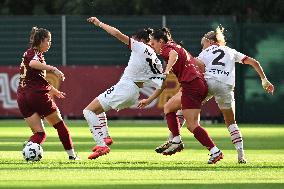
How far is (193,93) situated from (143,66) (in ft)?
3.64

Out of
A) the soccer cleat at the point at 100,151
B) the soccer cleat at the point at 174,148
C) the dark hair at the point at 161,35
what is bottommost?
the soccer cleat at the point at 174,148

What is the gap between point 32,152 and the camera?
59.0 feet

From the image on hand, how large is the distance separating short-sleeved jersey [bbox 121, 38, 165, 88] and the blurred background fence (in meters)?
17.3

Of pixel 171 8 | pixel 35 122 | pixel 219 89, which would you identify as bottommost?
pixel 171 8

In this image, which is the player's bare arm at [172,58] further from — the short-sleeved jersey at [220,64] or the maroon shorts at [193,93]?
the short-sleeved jersey at [220,64]

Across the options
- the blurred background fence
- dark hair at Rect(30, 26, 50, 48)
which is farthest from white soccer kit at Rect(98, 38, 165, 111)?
the blurred background fence

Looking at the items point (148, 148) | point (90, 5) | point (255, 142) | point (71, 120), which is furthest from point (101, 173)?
point (90, 5)

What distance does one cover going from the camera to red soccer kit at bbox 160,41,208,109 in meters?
18.2

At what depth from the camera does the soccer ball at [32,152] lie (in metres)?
18.0

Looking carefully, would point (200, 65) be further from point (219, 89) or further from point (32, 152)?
point (32, 152)

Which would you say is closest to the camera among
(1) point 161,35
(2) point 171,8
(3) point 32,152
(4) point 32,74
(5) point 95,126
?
(3) point 32,152

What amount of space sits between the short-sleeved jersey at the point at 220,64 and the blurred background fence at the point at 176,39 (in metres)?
17.8

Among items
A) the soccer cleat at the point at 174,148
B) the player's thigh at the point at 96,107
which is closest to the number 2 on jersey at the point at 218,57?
the soccer cleat at the point at 174,148

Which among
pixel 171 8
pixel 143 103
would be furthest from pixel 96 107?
pixel 171 8
